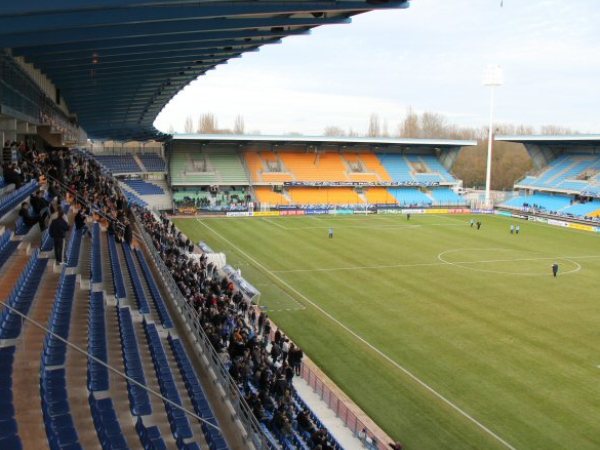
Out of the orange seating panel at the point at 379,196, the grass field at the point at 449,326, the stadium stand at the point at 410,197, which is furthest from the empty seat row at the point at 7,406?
the stadium stand at the point at 410,197

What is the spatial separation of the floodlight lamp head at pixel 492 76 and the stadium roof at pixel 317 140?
23.6 ft

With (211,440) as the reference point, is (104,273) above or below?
above

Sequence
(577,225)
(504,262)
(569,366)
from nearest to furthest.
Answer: (569,366), (504,262), (577,225)

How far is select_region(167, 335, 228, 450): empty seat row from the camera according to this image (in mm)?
7504

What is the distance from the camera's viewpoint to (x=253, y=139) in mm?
60562

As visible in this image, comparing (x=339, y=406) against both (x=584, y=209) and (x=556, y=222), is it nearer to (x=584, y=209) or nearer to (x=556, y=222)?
(x=556, y=222)

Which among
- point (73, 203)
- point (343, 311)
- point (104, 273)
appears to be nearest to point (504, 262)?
point (343, 311)

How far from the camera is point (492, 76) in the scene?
6206 cm

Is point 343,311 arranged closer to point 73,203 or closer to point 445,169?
point 73,203

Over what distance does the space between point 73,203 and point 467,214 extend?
46277mm

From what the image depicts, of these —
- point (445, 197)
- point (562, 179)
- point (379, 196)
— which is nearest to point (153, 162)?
point (379, 196)

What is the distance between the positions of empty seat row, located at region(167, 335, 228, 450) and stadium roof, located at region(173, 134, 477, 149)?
162ft

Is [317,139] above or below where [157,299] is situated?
above

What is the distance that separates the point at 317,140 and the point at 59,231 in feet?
175
